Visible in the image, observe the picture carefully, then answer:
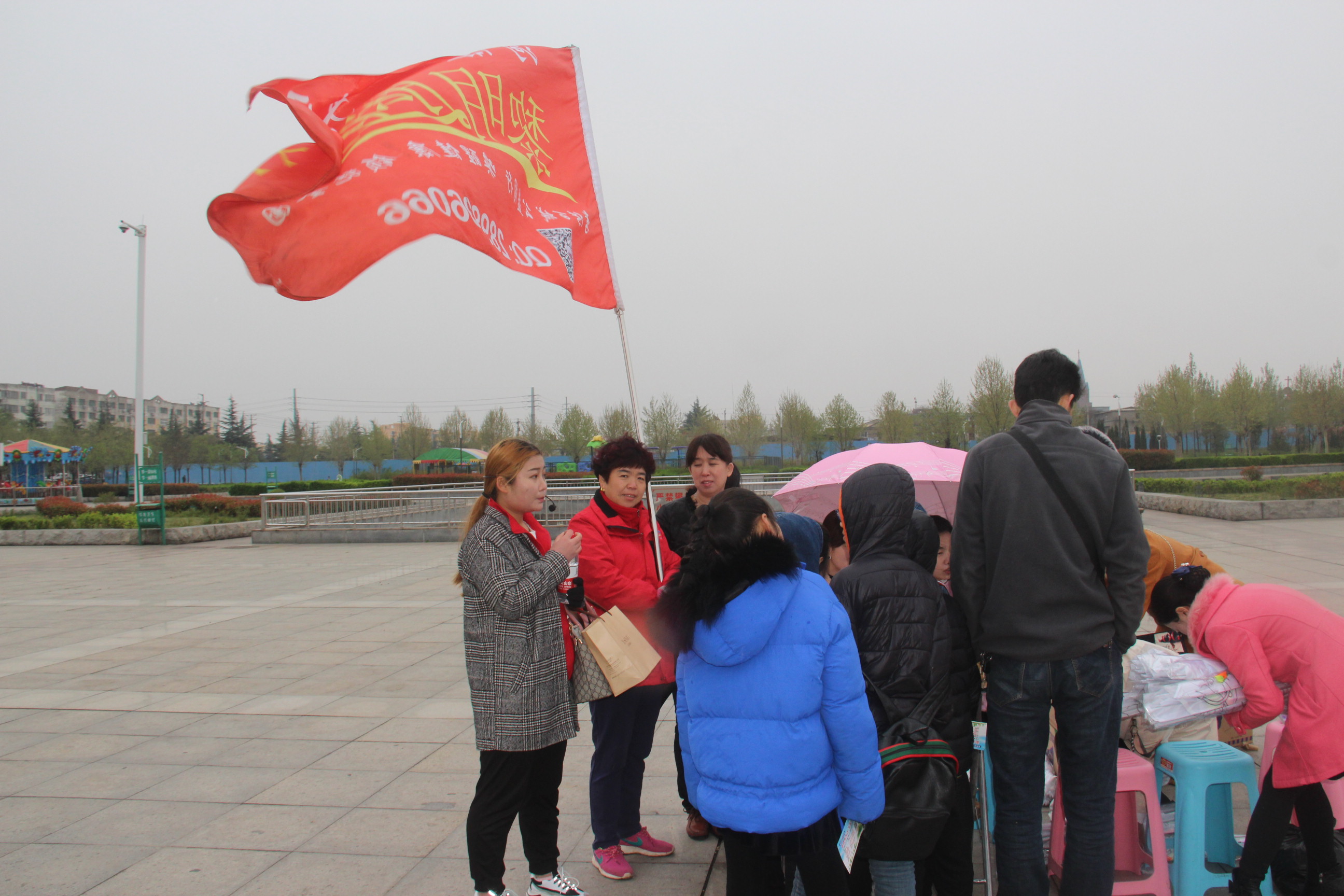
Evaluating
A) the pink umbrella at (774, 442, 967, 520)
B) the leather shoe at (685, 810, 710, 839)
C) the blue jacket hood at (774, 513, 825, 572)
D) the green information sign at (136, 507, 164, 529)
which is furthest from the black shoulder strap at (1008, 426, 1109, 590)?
the green information sign at (136, 507, 164, 529)

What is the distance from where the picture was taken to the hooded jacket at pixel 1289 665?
101 inches

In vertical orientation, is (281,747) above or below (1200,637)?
below

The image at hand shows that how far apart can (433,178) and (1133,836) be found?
3668 millimetres

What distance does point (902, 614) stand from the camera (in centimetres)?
234

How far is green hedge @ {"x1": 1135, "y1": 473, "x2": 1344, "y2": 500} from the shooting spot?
15891mm

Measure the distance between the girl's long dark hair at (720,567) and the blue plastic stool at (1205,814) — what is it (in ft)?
5.80

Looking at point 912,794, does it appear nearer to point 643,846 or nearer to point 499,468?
point 643,846

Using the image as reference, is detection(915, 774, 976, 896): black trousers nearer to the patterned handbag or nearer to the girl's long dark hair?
the girl's long dark hair

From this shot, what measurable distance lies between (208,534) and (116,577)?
6.35 meters

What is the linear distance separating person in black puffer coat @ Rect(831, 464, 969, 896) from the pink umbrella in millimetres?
2195

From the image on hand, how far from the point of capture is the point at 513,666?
2.71 meters

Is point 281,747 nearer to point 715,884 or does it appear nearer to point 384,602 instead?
point 715,884

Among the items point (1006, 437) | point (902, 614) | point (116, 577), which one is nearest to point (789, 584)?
point (902, 614)

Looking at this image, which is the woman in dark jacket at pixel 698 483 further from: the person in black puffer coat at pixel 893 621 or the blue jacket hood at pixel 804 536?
the person in black puffer coat at pixel 893 621
